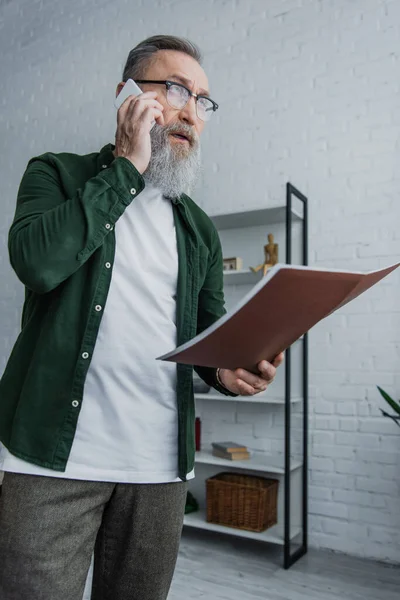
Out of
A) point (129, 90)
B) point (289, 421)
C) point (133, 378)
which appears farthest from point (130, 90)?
point (289, 421)

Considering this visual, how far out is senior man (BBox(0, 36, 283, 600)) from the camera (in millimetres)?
940

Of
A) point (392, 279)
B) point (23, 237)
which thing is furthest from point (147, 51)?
point (392, 279)

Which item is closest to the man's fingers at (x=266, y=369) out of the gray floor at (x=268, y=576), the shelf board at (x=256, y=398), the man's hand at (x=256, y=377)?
the man's hand at (x=256, y=377)

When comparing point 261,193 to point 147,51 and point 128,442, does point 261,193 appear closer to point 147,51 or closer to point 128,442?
point 147,51

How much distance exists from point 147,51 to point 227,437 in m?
2.80

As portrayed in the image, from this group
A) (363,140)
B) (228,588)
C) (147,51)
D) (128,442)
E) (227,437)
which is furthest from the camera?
(227,437)

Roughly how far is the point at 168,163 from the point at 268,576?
2336 mm

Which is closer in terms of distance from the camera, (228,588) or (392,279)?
(228,588)

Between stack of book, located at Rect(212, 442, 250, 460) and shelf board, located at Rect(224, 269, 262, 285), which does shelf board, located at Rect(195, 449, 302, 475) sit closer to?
stack of book, located at Rect(212, 442, 250, 460)

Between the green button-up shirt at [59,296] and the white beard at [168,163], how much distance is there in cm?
16

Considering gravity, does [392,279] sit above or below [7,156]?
below

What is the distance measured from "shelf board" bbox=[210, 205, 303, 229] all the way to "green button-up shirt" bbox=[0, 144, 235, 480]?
7.42 feet

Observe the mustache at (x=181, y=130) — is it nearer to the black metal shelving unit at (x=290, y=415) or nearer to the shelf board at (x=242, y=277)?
the black metal shelving unit at (x=290, y=415)

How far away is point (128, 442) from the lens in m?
1.04
